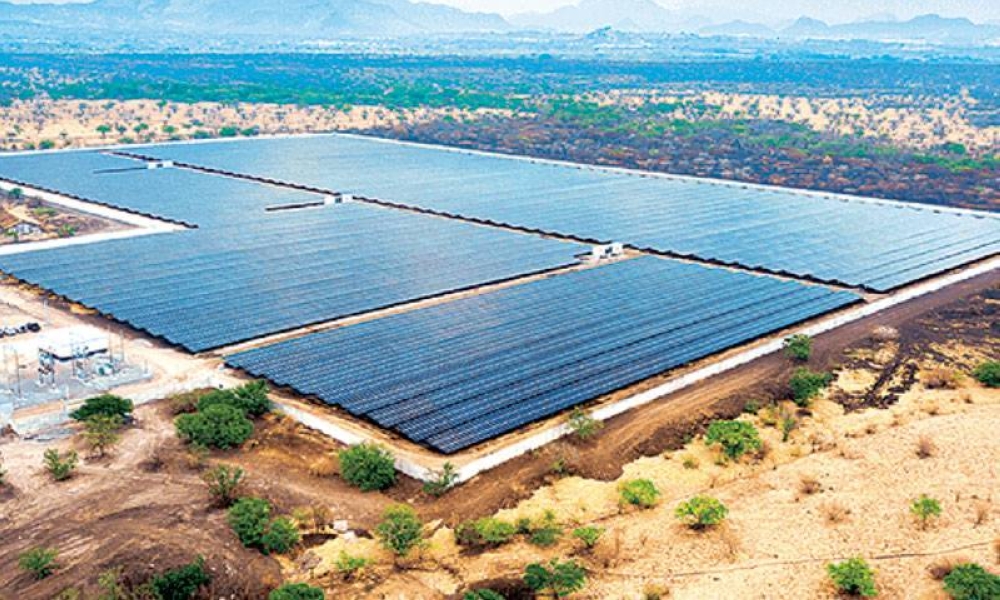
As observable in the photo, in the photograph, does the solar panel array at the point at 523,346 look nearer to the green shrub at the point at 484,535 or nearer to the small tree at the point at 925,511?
the green shrub at the point at 484,535

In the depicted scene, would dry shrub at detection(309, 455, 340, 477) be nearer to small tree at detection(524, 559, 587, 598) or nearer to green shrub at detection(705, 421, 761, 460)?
small tree at detection(524, 559, 587, 598)

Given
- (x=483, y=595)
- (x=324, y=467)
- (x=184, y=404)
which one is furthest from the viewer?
(x=184, y=404)

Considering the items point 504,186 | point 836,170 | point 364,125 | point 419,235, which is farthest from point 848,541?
point 364,125

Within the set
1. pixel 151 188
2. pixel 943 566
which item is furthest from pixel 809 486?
pixel 151 188

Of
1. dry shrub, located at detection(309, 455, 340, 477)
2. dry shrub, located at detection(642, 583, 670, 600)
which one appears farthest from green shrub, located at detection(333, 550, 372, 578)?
dry shrub, located at detection(642, 583, 670, 600)

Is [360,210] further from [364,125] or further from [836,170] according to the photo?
[364,125]

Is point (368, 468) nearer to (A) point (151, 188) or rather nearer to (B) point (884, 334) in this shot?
(B) point (884, 334)
